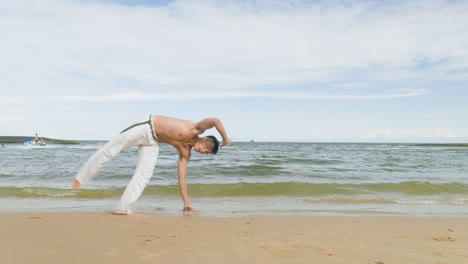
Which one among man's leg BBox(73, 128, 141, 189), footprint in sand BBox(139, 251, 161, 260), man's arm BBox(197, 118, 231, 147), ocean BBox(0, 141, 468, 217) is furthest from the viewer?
ocean BBox(0, 141, 468, 217)

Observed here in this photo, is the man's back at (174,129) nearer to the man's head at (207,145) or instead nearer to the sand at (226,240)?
the man's head at (207,145)

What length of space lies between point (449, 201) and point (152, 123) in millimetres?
6610

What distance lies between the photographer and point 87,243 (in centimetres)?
362

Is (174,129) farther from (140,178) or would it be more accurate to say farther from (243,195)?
(243,195)

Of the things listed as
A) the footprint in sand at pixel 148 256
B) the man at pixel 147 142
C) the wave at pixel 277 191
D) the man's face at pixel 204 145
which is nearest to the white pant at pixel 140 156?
the man at pixel 147 142

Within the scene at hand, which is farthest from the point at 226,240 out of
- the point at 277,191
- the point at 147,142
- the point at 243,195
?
the point at 277,191

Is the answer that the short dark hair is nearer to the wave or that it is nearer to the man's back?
the man's back

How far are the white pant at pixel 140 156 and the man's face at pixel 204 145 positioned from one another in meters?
0.58

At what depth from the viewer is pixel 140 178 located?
17.8 feet

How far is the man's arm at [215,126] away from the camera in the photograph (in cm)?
505

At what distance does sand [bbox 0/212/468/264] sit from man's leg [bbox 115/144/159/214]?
275 mm

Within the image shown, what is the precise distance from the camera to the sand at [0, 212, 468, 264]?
10.6 feet

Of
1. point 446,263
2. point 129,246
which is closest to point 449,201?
point 446,263

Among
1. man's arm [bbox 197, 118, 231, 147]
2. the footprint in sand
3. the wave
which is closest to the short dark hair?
man's arm [bbox 197, 118, 231, 147]
